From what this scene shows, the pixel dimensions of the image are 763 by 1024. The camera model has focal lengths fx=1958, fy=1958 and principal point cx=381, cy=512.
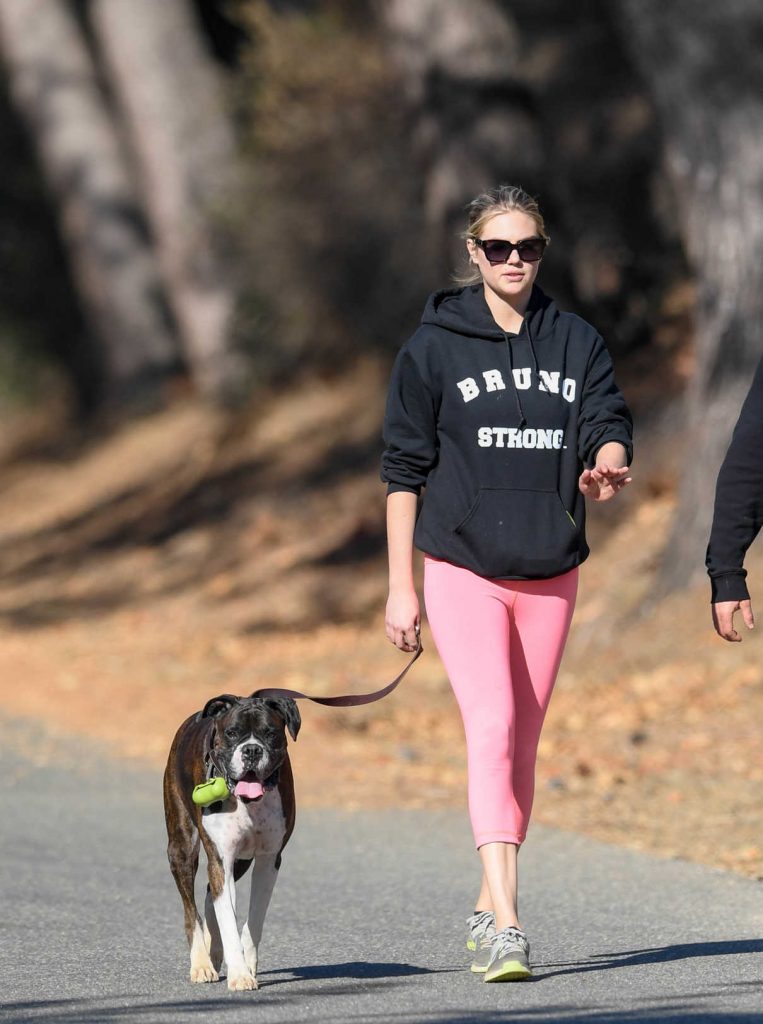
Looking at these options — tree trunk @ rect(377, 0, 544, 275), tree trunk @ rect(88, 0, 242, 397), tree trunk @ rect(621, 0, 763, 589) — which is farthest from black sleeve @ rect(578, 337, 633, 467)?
tree trunk @ rect(88, 0, 242, 397)

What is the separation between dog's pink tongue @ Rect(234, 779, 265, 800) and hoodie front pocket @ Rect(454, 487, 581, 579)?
3.10ft

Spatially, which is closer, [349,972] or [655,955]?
[349,972]

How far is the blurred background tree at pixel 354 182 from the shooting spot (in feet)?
43.0

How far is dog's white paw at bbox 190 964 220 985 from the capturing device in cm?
599

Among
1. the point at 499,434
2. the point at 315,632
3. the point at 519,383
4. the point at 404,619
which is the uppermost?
the point at 315,632

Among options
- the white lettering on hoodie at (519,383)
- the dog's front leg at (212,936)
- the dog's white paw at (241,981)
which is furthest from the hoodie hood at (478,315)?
the dog's white paw at (241,981)

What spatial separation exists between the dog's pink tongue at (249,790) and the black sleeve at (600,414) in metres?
1.43

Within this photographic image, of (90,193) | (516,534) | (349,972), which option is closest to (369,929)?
(349,972)

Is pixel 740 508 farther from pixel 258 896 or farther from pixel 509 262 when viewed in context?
pixel 258 896

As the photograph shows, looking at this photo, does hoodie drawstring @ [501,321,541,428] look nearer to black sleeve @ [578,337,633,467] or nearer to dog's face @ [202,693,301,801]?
black sleeve @ [578,337,633,467]

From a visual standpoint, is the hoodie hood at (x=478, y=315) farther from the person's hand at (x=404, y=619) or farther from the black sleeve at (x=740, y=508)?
the person's hand at (x=404, y=619)

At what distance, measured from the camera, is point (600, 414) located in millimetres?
5938

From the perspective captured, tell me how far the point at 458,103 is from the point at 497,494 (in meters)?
12.3

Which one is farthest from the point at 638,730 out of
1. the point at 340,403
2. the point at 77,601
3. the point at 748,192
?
the point at 340,403
